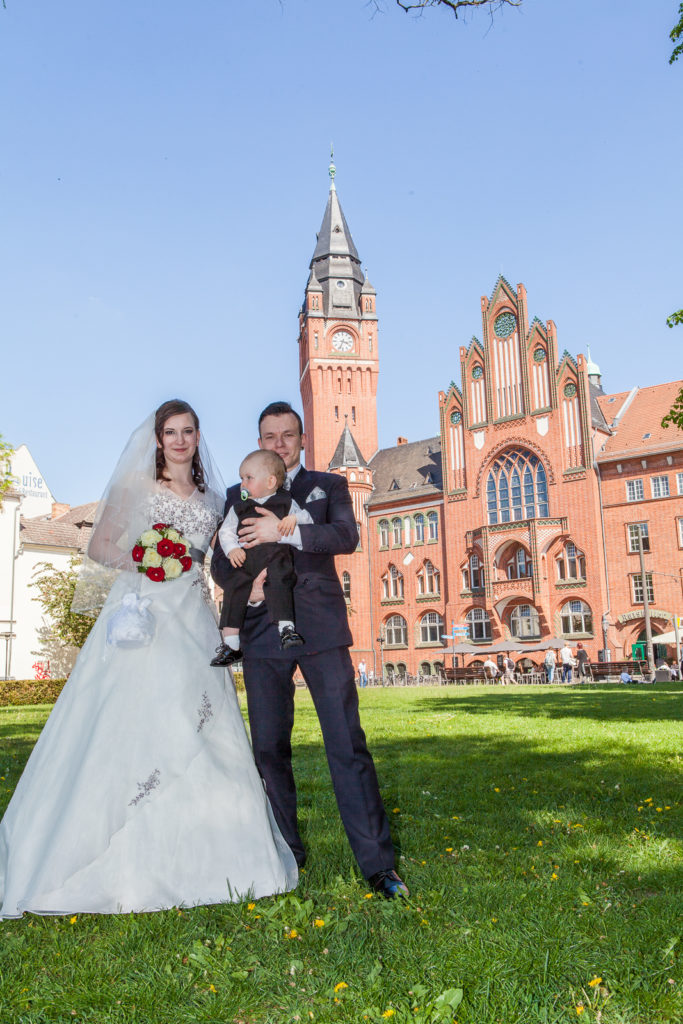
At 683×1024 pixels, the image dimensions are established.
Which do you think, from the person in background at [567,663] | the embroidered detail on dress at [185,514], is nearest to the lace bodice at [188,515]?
the embroidered detail on dress at [185,514]

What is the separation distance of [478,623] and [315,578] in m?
45.2

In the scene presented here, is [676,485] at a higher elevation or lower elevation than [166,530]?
higher

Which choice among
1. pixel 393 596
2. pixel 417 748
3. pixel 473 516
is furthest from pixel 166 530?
pixel 393 596

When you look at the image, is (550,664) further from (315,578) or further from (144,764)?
(144,764)

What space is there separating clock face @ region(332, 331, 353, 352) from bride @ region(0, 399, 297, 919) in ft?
199

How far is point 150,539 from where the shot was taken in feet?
13.9

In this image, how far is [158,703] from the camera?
155 inches

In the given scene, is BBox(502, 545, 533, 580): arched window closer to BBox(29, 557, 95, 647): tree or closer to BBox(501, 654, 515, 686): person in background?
BBox(501, 654, 515, 686): person in background

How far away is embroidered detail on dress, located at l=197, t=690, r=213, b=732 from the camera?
399cm

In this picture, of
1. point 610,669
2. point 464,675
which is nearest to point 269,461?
point 610,669

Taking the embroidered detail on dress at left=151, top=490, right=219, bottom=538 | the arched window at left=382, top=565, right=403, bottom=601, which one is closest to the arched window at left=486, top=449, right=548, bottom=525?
the arched window at left=382, top=565, right=403, bottom=601

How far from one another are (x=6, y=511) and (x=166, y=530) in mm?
42372

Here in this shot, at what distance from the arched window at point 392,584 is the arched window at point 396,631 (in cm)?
144

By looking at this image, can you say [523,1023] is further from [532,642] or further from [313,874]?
[532,642]
